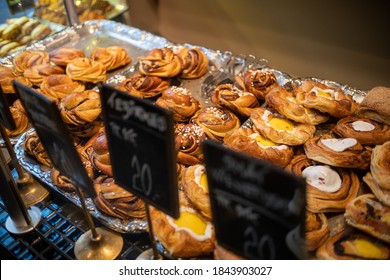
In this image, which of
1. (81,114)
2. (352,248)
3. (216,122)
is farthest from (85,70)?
(352,248)

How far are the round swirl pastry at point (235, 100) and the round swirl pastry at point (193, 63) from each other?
0.50m

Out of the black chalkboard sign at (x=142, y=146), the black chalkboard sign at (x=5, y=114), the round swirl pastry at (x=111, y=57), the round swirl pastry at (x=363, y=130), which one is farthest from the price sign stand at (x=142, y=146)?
the round swirl pastry at (x=111, y=57)

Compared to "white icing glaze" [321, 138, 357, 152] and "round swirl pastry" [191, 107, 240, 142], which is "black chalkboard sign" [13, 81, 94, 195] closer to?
"round swirl pastry" [191, 107, 240, 142]

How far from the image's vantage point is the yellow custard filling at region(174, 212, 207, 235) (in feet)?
6.77

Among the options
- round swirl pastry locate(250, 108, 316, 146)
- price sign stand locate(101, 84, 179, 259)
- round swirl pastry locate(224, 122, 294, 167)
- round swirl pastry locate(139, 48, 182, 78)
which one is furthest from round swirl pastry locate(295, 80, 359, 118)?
price sign stand locate(101, 84, 179, 259)

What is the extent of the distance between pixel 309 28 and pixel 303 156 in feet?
7.71

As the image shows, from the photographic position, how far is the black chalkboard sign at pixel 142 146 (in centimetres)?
147

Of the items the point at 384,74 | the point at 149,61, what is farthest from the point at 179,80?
the point at 384,74

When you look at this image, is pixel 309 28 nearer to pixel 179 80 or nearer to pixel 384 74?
pixel 384 74

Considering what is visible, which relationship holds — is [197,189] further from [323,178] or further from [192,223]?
[323,178]

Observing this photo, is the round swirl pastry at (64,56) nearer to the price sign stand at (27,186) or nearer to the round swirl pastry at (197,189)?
the price sign stand at (27,186)

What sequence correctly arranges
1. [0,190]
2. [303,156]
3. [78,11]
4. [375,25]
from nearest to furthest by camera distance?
[0,190]
[303,156]
[375,25]
[78,11]

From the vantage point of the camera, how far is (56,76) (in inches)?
139

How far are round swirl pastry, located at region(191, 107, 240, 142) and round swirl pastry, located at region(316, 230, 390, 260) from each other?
1.17 m
